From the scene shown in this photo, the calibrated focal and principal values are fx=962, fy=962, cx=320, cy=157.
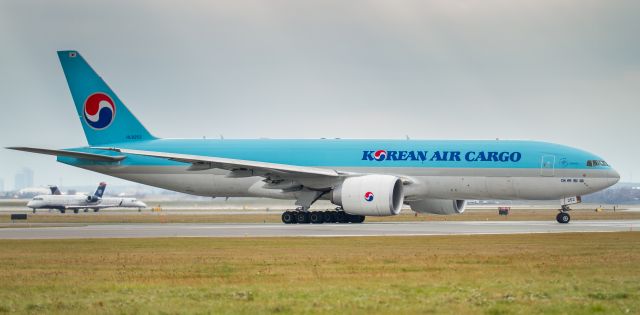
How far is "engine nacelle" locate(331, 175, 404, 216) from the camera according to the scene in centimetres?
4631

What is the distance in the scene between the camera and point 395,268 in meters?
23.1

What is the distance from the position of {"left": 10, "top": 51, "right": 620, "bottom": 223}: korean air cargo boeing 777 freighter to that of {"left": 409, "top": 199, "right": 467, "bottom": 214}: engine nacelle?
60 mm

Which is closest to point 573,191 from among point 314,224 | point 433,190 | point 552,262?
point 433,190

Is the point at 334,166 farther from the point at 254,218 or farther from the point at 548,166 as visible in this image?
the point at 254,218

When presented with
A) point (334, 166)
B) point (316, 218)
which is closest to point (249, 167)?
point (316, 218)

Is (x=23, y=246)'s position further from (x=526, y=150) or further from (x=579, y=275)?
(x=526, y=150)

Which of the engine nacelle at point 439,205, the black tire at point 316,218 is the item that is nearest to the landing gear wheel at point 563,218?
the engine nacelle at point 439,205

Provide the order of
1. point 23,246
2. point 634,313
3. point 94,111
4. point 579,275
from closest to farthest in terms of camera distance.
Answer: point 634,313
point 579,275
point 23,246
point 94,111

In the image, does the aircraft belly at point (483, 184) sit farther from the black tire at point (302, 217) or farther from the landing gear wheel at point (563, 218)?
the black tire at point (302, 217)

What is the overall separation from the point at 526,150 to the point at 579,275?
2811cm

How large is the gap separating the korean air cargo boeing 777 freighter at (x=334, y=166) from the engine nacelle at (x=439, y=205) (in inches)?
2.4

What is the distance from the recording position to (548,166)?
48094 millimetres

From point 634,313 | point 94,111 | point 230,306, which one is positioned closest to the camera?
point 634,313

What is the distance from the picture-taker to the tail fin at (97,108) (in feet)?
186
